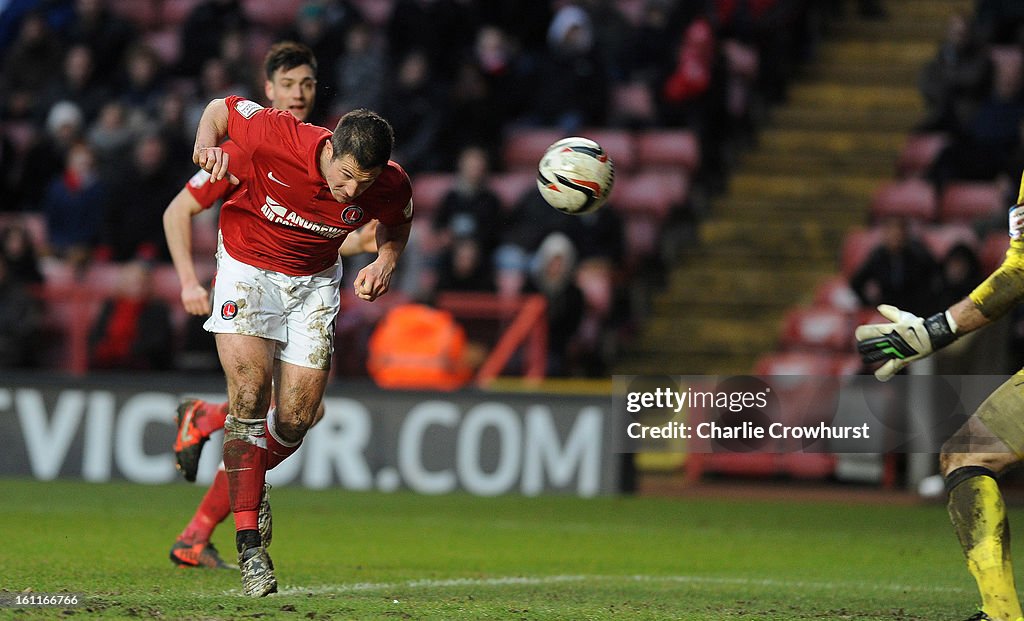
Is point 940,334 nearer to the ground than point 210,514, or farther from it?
farther from it

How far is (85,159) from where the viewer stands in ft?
54.9

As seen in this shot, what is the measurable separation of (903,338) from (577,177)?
2.26 metres

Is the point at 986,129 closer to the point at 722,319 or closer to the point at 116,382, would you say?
the point at 722,319

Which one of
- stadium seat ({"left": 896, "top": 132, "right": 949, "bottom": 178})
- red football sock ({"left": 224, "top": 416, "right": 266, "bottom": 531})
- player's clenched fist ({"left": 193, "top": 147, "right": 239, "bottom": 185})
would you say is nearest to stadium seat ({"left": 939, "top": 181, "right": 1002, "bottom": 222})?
stadium seat ({"left": 896, "top": 132, "right": 949, "bottom": 178})

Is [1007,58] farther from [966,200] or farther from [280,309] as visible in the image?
[280,309]

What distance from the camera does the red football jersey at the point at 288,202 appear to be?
672 centimetres

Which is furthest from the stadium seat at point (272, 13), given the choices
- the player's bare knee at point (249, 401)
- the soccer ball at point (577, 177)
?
the player's bare knee at point (249, 401)

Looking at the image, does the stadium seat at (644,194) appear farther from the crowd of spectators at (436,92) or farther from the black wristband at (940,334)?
the black wristband at (940,334)

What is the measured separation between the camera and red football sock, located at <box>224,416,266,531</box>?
672cm

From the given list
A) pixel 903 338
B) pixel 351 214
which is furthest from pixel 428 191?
pixel 903 338

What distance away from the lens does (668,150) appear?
16766 mm

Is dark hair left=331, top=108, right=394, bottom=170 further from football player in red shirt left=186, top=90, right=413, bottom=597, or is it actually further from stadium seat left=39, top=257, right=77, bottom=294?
stadium seat left=39, top=257, right=77, bottom=294

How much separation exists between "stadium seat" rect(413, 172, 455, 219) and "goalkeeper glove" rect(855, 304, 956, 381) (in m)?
10.6

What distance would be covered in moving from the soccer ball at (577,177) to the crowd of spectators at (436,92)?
6831mm
